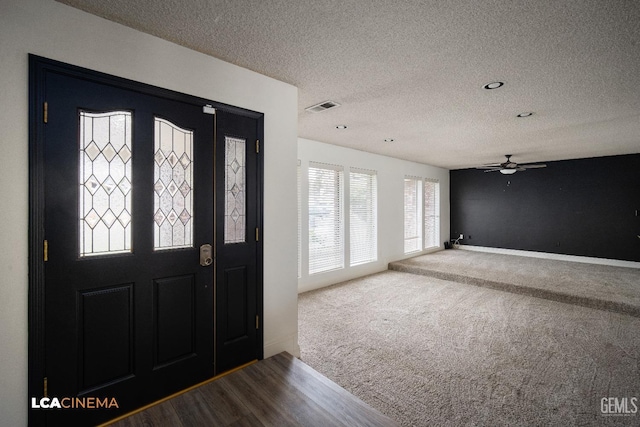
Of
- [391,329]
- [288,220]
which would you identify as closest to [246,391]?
[288,220]

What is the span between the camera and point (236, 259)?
2.45 m

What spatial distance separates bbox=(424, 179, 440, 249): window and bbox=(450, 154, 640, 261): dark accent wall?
0.84 meters

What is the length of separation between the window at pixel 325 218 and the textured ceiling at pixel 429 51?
4.80 ft

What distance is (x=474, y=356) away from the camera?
2889 mm

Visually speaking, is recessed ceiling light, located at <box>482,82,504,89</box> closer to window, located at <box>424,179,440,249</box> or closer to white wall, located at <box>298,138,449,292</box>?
white wall, located at <box>298,138,449,292</box>

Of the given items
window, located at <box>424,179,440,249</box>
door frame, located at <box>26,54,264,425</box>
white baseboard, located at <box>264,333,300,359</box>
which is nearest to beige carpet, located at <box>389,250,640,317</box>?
window, located at <box>424,179,440,249</box>

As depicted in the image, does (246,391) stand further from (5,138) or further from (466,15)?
(466,15)

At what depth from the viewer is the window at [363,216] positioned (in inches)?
229

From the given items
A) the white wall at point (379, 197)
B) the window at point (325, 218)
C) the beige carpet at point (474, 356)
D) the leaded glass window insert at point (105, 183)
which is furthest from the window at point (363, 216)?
the leaded glass window insert at point (105, 183)

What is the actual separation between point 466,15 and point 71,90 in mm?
2498

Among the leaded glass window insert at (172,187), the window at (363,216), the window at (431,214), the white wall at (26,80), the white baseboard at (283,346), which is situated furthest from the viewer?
the window at (431,214)

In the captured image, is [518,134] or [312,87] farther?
[518,134]

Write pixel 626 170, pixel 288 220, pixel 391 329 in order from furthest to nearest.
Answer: pixel 626 170 → pixel 391 329 → pixel 288 220

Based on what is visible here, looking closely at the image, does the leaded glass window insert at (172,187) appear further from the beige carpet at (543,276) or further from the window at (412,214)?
the window at (412,214)
